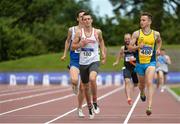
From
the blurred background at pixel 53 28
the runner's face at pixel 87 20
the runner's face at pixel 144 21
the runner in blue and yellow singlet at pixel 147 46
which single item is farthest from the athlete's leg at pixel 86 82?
the blurred background at pixel 53 28

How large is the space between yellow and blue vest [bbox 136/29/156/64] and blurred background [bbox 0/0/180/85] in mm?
29398

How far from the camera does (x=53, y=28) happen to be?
101625 millimetres

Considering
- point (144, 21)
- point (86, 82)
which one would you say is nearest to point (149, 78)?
point (144, 21)

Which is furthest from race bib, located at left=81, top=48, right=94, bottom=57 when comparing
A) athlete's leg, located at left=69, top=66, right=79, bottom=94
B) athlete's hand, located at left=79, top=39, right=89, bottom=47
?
athlete's leg, located at left=69, top=66, right=79, bottom=94

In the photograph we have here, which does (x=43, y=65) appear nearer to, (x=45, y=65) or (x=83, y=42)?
(x=45, y=65)

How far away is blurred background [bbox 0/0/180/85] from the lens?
62125mm

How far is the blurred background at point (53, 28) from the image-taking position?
6212 centimetres

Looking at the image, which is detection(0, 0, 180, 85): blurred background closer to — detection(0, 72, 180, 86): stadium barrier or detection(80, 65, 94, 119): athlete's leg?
detection(0, 72, 180, 86): stadium barrier

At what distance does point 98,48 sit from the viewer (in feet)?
50.4

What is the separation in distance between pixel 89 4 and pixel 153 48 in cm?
10704

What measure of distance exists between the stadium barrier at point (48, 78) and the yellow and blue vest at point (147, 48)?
115 ft

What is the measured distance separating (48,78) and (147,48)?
3668 cm

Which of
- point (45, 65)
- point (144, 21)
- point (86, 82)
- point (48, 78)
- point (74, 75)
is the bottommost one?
point (48, 78)

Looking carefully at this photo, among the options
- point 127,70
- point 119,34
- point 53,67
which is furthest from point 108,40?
point 127,70
